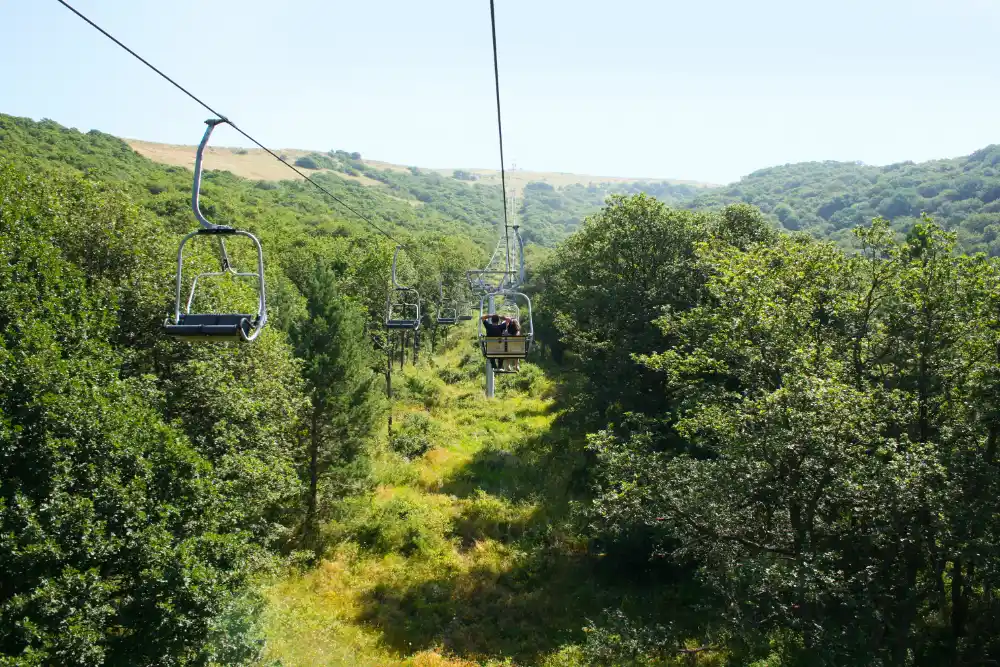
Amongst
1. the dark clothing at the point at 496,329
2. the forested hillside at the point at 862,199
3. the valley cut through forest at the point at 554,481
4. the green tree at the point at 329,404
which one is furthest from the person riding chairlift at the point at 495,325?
the forested hillside at the point at 862,199

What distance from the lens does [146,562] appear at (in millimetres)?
13125

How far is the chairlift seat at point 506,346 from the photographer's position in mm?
18562

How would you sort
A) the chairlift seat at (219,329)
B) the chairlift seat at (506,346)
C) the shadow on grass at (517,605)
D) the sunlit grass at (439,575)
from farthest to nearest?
the shadow on grass at (517,605) → the sunlit grass at (439,575) → the chairlift seat at (506,346) → the chairlift seat at (219,329)

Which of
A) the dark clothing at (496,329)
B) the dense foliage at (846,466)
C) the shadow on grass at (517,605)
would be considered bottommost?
Result: the shadow on grass at (517,605)

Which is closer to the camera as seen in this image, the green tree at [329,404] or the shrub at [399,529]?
the green tree at [329,404]

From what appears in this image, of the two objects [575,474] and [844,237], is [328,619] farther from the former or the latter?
[844,237]

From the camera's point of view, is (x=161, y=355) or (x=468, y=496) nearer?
(x=161, y=355)

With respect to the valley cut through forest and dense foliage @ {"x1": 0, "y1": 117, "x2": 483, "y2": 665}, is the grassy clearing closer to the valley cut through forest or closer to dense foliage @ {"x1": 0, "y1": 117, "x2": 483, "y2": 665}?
the valley cut through forest

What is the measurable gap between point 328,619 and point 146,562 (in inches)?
408

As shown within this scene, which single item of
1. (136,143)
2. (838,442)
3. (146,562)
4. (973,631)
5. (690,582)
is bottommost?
(690,582)

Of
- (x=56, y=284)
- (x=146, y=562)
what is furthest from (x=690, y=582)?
(x=56, y=284)

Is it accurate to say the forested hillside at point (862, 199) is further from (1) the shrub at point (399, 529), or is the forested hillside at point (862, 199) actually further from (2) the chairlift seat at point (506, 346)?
(2) the chairlift seat at point (506, 346)

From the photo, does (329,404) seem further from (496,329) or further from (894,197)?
(894,197)

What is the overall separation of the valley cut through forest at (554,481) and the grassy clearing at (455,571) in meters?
0.15
